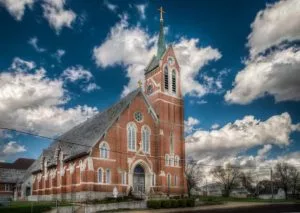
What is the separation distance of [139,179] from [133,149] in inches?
171

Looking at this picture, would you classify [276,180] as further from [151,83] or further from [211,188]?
[151,83]

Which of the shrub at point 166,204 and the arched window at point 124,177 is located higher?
the arched window at point 124,177

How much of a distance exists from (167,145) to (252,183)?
79.3m

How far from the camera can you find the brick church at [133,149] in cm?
4769

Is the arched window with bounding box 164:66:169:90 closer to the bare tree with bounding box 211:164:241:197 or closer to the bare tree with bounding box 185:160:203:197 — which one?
the bare tree with bounding box 185:160:203:197

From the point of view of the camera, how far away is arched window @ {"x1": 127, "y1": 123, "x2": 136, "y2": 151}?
169 feet

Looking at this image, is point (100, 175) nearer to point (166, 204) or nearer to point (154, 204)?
point (154, 204)

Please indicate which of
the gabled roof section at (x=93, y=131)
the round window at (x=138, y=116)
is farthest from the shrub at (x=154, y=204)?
the round window at (x=138, y=116)

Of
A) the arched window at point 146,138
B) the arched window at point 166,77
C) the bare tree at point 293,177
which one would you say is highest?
the arched window at point 166,77

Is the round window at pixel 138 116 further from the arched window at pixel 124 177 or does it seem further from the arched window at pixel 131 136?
the arched window at pixel 124 177

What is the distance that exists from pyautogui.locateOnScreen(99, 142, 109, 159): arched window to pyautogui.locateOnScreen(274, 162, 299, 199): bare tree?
70.7m

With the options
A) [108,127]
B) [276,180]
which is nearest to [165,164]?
[108,127]

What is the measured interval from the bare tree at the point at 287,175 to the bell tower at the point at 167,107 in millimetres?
58740

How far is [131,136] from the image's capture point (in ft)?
170
